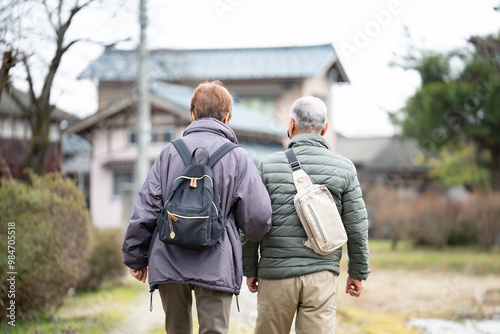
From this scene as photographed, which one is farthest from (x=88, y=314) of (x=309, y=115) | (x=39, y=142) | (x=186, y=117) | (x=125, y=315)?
(x=186, y=117)

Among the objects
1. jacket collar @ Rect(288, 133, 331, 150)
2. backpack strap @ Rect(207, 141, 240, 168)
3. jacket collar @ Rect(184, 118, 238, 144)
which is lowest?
backpack strap @ Rect(207, 141, 240, 168)

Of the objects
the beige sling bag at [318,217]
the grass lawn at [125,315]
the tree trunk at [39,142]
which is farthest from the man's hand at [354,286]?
the tree trunk at [39,142]

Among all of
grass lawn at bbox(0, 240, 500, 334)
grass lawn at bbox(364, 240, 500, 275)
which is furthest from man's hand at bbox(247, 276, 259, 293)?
grass lawn at bbox(364, 240, 500, 275)

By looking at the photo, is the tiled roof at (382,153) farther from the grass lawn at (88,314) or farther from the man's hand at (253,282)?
the man's hand at (253,282)

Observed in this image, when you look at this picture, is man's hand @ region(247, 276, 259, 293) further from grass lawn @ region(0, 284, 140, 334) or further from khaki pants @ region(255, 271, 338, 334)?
grass lawn @ region(0, 284, 140, 334)

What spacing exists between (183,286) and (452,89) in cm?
1267

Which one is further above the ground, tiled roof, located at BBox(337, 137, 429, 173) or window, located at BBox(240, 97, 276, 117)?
window, located at BBox(240, 97, 276, 117)

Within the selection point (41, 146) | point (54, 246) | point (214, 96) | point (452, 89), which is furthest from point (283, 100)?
point (214, 96)

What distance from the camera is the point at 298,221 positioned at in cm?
298

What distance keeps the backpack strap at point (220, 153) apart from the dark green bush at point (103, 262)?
18.2 ft

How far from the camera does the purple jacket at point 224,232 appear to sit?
2695 mm

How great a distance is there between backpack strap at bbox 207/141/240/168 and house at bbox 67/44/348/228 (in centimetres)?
771

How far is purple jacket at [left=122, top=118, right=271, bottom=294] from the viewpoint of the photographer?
2.70 metres

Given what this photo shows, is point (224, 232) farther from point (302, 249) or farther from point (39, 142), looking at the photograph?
point (39, 142)
